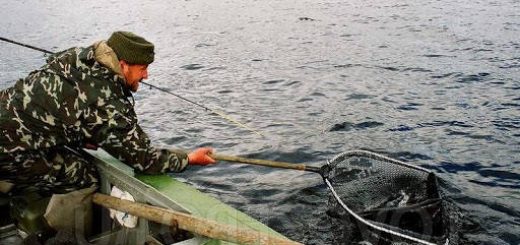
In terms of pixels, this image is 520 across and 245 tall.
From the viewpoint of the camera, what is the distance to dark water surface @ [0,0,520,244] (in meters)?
9.34

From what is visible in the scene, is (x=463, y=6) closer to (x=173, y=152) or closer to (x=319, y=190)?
(x=319, y=190)

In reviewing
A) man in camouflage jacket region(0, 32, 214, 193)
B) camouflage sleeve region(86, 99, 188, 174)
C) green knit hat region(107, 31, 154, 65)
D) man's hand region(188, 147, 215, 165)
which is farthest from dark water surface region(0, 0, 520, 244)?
green knit hat region(107, 31, 154, 65)

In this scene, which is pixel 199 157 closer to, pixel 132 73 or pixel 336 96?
pixel 132 73

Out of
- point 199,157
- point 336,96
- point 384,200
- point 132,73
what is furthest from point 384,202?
point 336,96

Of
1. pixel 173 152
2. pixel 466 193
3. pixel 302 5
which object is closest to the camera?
pixel 173 152

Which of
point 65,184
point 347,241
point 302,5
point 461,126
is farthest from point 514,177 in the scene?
point 302,5

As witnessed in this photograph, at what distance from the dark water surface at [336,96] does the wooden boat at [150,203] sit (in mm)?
2311

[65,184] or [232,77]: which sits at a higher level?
[65,184]

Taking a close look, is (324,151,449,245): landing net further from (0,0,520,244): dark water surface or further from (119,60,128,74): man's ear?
(119,60,128,74): man's ear

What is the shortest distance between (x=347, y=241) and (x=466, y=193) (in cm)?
319

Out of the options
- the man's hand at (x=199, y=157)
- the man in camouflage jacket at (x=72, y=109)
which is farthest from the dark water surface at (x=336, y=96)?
the man in camouflage jacket at (x=72, y=109)

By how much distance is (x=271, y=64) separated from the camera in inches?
835

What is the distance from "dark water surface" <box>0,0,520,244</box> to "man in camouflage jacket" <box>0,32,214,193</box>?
3.81 m

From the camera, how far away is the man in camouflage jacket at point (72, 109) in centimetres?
496
